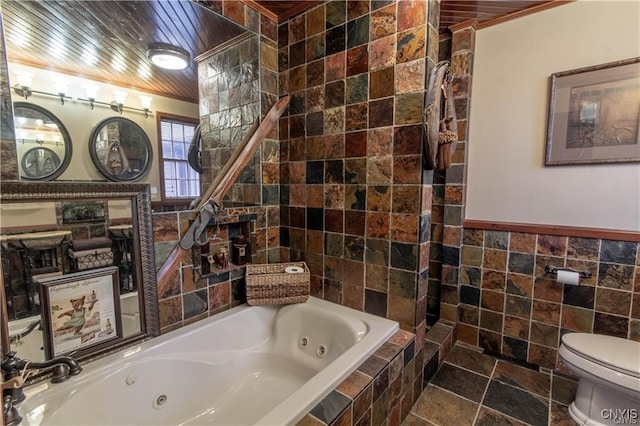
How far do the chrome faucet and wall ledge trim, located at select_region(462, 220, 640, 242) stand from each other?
2.35 metres

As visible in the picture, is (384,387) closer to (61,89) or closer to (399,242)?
(399,242)

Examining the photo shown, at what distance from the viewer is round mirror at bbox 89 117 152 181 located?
143cm

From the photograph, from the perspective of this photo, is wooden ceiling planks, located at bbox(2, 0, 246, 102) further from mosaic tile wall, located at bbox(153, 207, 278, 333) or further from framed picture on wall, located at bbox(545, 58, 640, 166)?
framed picture on wall, located at bbox(545, 58, 640, 166)

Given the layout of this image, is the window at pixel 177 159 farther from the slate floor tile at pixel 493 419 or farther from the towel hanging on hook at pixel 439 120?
the slate floor tile at pixel 493 419

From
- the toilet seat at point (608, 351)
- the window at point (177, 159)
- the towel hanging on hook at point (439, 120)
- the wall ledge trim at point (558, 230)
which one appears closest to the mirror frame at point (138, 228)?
the window at point (177, 159)

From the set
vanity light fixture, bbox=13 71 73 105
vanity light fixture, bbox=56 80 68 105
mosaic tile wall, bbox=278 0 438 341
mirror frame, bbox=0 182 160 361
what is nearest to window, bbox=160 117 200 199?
mirror frame, bbox=0 182 160 361

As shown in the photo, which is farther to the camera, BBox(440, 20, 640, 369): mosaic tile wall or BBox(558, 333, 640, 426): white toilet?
BBox(440, 20, 640, 369): mosaic tile wall

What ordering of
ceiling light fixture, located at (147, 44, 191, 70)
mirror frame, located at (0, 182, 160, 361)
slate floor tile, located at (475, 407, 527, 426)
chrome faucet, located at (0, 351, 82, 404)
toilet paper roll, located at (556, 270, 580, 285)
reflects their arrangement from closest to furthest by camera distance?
chrome faucet, located at (0, 351, 82, 404) < mirror frame, located at (0, 182, 160, 361) < slate floor tile, located at (475, 407, 527, 426) < ceiling light fixture, located at (147, 44, 191, 70) < toilet paper roll, located at (556, 270, 580, 285)

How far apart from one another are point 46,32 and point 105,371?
1503 mm

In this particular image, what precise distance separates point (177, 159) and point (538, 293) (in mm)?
2416

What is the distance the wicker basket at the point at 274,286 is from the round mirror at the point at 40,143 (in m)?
1.11

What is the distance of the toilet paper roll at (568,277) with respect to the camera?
5.78ft

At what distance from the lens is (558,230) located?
185cm

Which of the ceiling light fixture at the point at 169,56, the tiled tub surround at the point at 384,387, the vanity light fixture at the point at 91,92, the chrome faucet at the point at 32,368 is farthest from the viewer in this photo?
the ceiling light fixture at the point at 169,56
